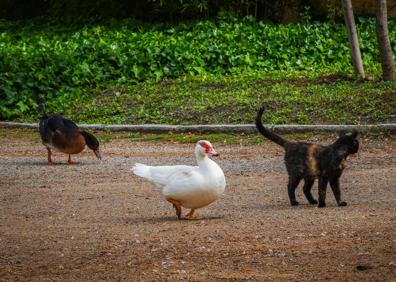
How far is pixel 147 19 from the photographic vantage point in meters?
26.6

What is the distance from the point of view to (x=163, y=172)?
9.99m

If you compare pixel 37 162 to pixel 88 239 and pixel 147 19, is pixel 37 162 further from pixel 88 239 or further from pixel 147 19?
pixel 147 19

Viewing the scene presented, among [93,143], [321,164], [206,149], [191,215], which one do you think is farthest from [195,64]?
[206,149]

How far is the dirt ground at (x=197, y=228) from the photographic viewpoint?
787 centimetres

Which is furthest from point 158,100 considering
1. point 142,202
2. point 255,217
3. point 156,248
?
point 156,248

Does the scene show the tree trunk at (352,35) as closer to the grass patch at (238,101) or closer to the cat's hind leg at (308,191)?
the grass patch at (238,101)

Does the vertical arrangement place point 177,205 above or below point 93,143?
above

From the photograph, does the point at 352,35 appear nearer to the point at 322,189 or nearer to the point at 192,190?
the point at 322,189

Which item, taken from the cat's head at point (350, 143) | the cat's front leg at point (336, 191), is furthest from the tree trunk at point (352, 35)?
the cat's front leg at point (336, 191)

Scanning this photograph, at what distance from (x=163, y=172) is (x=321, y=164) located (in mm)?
1517

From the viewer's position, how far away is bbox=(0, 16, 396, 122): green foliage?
20031 mm

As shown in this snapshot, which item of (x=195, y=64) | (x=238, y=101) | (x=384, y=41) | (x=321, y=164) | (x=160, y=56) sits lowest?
(x=238, y=101)

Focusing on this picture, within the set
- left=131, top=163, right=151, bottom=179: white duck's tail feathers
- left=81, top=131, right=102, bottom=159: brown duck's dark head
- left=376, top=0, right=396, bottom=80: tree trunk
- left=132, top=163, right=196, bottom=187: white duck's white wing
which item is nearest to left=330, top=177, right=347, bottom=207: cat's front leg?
left=132, top=163, right=196, bottom=187: white duck's white wing

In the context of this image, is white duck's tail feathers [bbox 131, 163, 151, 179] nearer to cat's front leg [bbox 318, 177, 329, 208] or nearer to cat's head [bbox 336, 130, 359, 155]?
cat's front leg [bbox 318, 177, 329, 208]
